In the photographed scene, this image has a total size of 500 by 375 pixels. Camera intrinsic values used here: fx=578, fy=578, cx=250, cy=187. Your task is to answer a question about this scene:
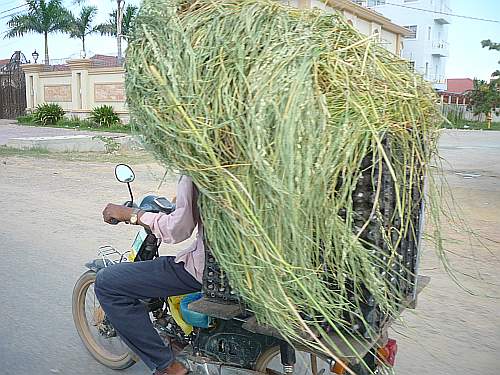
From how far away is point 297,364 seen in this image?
2.89 meters

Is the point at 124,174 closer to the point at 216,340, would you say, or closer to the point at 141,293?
the point at 141,293

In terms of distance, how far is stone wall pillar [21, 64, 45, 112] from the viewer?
27.7 meters

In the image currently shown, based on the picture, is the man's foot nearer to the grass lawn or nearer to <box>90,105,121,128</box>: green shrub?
the grass lawn

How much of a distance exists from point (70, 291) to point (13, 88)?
28.3 metres

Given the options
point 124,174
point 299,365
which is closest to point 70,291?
point 124,174

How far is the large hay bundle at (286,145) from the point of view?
6.32 feet

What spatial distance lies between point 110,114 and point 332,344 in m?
21.9

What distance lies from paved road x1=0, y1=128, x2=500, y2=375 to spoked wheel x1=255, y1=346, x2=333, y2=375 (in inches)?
26.6

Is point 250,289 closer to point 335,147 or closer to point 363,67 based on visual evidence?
point 335,147

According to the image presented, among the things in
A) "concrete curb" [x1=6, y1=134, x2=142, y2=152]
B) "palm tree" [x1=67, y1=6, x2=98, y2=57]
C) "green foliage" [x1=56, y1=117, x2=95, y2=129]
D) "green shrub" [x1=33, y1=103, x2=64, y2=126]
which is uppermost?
"palm tree" [x1=67, y1=6, x2=98, y2=57]

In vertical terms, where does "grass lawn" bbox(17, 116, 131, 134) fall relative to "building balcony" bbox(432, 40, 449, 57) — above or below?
below

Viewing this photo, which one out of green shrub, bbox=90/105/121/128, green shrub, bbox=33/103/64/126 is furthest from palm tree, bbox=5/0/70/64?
green shrub, bbox=90/105/121/128

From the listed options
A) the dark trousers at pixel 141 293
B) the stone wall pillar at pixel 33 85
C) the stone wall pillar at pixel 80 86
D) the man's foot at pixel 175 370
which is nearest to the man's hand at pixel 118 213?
the dark trousers at pixel 141 293

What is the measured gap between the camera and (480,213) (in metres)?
7.84
